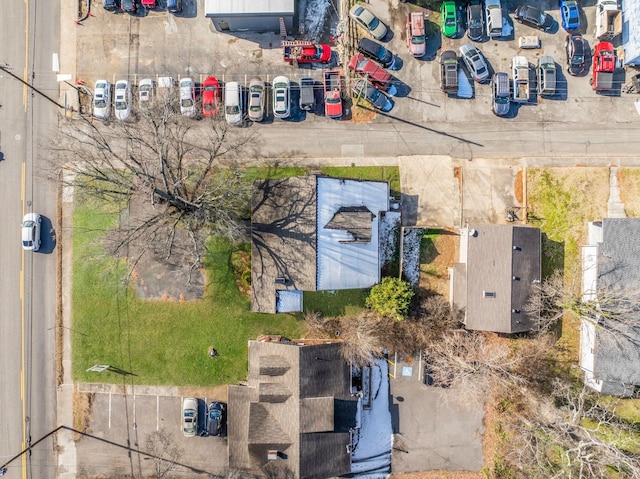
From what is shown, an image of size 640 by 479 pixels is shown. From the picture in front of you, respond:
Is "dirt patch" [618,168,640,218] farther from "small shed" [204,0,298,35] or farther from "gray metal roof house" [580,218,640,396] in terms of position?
"small shed" [204,0,298,35]

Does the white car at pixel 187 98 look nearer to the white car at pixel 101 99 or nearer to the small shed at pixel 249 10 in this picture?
the small shed at pixel 249 10

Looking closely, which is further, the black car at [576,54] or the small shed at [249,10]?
the black car at [576,54]

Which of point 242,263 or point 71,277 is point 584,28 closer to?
point 242,263

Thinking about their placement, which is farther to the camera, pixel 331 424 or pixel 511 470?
pixel 511 470

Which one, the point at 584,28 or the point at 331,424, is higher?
the point at 584,28

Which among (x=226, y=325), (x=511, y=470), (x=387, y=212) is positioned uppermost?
(x=387, y=212)

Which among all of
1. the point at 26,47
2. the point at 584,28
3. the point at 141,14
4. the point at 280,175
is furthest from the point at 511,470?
the point at 26,47

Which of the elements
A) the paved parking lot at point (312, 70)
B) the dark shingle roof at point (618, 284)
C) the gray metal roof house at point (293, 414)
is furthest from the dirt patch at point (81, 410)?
the dark shingle roof at point (618, 284)
